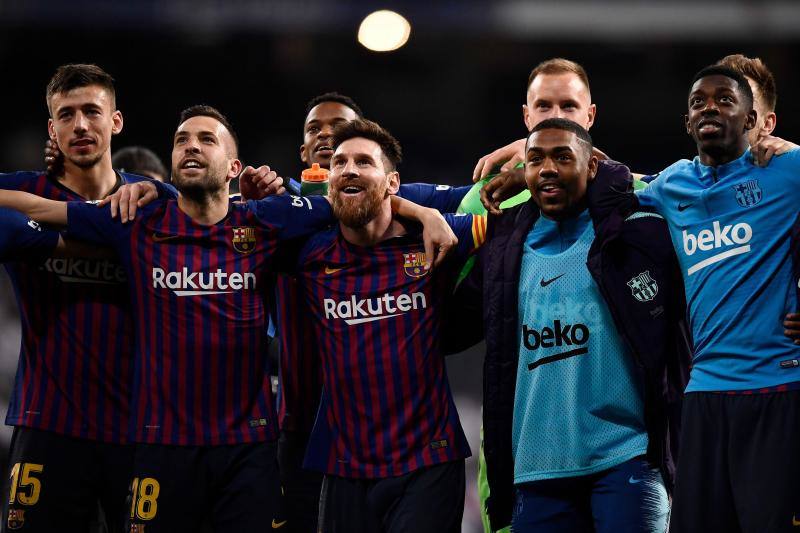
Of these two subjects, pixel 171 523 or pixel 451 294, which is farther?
pixel 451 294

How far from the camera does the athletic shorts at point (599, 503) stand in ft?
11.0

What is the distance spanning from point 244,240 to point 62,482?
44.5 inches

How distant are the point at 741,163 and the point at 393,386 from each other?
1426 millimetres

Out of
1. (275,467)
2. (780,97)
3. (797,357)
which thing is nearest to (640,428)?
(797,357)

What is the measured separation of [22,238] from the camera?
3732 millimetres

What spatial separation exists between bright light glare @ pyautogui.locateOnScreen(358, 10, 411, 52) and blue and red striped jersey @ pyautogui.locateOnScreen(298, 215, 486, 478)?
7883 millimetres

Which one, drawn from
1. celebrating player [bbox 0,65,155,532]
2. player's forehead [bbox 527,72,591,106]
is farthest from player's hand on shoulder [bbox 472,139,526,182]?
celebrating player [bbox 0,65,155,532]

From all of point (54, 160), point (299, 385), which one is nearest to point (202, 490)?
point (299, 385)

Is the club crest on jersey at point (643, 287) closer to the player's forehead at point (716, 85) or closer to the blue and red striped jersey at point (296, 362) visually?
the player's forehead at point (716, 85)

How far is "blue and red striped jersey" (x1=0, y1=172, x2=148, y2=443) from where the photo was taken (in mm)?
3943

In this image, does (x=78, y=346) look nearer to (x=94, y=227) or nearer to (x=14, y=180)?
(x=94, y=227)

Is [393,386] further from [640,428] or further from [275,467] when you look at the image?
[640,428]

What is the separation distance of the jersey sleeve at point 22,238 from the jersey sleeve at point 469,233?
58.8 inches

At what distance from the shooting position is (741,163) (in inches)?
139
